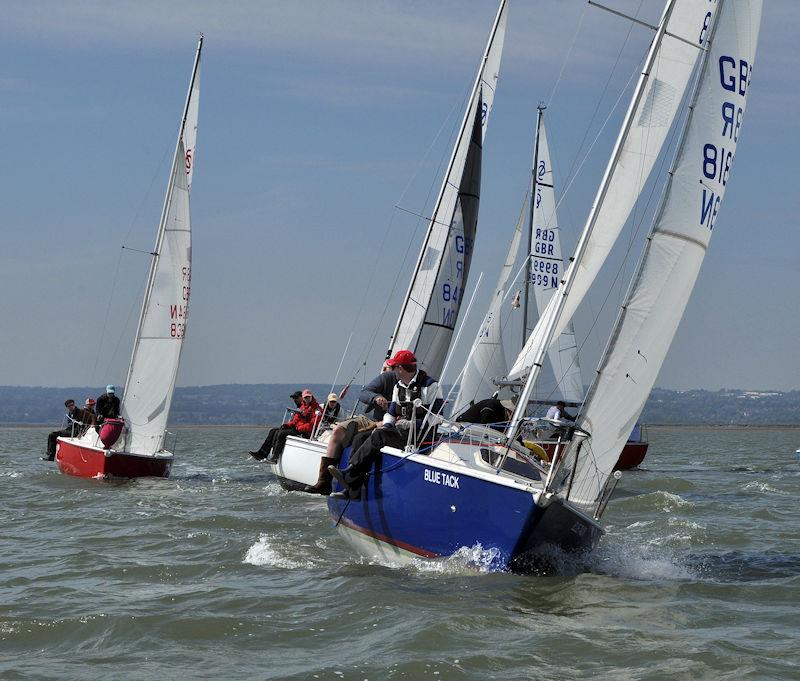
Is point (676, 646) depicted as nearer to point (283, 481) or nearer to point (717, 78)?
point (717, 78)

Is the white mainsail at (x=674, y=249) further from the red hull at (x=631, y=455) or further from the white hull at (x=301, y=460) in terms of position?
the red hull at (x=631, y=455)

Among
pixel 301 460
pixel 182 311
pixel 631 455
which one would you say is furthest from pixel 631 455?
pixel 301 460

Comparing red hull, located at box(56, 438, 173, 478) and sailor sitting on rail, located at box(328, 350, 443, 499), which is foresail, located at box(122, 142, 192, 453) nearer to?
red hull, located at box(56, 438, 173, 478)

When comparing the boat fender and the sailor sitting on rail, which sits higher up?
the sailor sitting on rail

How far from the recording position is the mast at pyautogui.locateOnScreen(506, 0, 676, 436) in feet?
34.6

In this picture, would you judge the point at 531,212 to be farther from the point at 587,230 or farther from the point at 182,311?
the point at 587,230

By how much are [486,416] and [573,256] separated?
3.52 meters

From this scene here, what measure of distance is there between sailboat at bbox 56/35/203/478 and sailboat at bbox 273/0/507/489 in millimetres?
3363

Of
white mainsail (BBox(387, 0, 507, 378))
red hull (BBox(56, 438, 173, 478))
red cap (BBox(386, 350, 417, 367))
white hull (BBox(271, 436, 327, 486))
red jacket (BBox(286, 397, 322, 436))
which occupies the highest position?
white mainsail (BBox(387, 0, 507, 378))

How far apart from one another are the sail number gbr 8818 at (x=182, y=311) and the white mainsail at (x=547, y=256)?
8.45 meters

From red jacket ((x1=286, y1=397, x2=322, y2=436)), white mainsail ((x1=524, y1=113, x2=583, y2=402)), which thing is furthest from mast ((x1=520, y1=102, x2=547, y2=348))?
red jacket ((x1=286, y1=397, x2=322, y2=436))

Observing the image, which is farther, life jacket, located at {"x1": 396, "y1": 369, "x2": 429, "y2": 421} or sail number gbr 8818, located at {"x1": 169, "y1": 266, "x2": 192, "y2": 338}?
sail number gbr 8818, located at {"x1": 169, "y1": 266, "x2": 192, "y2": 338}

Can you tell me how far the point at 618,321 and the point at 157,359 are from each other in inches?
584

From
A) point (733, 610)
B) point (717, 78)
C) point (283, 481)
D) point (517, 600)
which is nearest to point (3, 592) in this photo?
point (517, 600)
